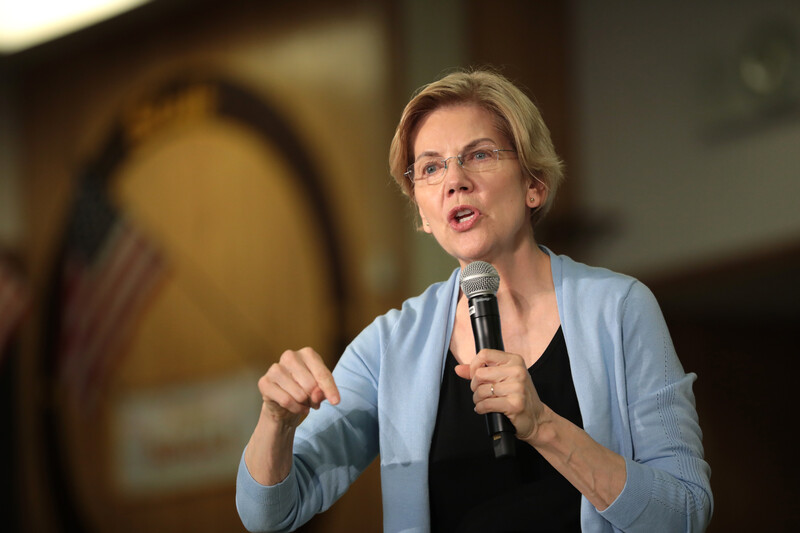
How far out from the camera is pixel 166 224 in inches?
182

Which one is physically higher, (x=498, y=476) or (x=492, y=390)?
(x=492, y=390)

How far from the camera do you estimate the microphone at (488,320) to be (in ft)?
3.47

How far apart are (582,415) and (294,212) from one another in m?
3.08

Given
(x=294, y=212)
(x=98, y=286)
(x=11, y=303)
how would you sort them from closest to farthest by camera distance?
(x=294, y=212)
(x=98, y=286)
(x=11, y=303)

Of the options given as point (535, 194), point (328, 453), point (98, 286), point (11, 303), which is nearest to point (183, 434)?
point (98, 286)

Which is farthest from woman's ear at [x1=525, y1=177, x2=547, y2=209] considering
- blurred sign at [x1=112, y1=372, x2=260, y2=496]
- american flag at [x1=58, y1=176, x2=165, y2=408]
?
american flag at [x1=58, y1=176, x2=165, y2=408]

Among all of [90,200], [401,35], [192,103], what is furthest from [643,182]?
[90,200]

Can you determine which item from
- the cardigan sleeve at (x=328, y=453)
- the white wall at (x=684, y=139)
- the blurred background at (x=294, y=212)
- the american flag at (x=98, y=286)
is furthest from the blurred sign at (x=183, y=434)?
the cardigan sleeve at (x=328, y=453)

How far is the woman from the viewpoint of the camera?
109 centimetres

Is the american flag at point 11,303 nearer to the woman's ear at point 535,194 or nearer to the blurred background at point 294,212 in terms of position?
the blurred background at point 294,212

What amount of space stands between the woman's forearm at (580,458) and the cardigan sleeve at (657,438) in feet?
0.04

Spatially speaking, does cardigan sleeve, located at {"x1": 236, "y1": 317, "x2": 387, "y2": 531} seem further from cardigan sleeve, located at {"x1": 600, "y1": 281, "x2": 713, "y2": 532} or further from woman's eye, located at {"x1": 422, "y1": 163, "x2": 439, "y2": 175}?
cardigan sleeve, located at {"x1": 600, "y1": 281, "x2": 713, "y2": 532}

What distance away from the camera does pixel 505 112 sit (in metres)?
1.31

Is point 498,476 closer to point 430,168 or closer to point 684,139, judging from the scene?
point 430,168
